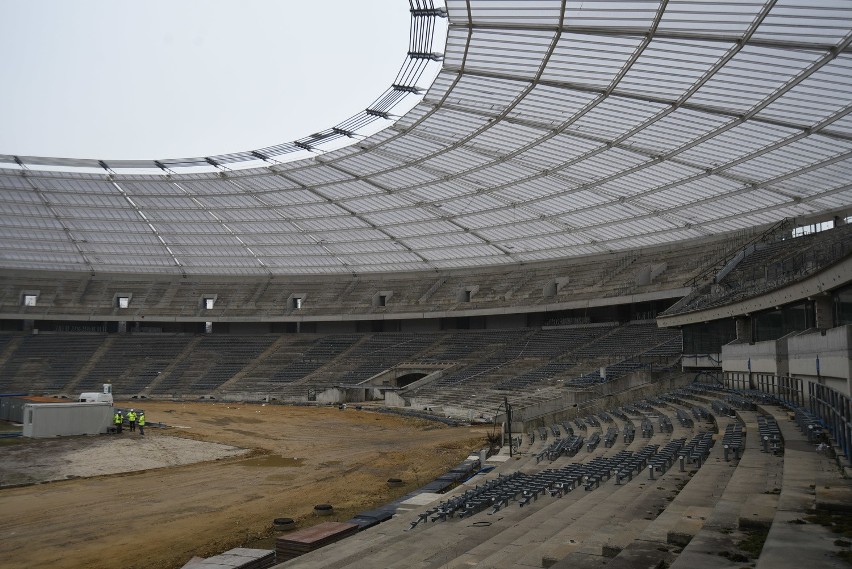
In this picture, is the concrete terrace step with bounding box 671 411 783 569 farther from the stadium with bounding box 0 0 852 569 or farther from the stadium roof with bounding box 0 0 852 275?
the stadium roof with bounding box 0 0 852 275

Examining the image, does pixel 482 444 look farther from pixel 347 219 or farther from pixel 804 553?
pixel 347 219

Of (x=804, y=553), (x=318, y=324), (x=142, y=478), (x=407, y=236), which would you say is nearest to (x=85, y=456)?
(x=142, y=478)

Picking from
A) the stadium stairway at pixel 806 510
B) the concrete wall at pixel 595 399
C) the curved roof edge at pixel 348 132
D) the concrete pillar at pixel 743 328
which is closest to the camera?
the stadium stairway at pixel 806 510

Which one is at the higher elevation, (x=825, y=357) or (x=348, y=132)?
(x=348, y=132)

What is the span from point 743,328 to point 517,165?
47.4 feet

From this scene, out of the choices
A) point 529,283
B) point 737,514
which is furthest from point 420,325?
point 737,514

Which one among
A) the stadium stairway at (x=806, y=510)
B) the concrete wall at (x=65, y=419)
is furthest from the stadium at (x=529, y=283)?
the concrete wall at (x=65, y=419)

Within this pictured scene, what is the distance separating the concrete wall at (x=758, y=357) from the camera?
2438 cm

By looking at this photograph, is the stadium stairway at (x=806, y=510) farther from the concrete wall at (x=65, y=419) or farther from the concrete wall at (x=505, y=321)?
the concrete wall at (x=505, y=321)

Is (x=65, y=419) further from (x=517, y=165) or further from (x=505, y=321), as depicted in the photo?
(x=505, y=321)

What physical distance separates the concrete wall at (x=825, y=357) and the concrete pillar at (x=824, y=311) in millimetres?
636

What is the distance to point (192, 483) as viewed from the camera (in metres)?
22.1

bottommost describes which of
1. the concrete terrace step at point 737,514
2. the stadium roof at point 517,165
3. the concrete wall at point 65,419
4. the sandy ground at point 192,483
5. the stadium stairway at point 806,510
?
the sandy ground at point 192,483

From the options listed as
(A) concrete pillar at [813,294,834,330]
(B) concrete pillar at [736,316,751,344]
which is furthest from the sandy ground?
(A) concrete pillar at [813,294,834,330]
